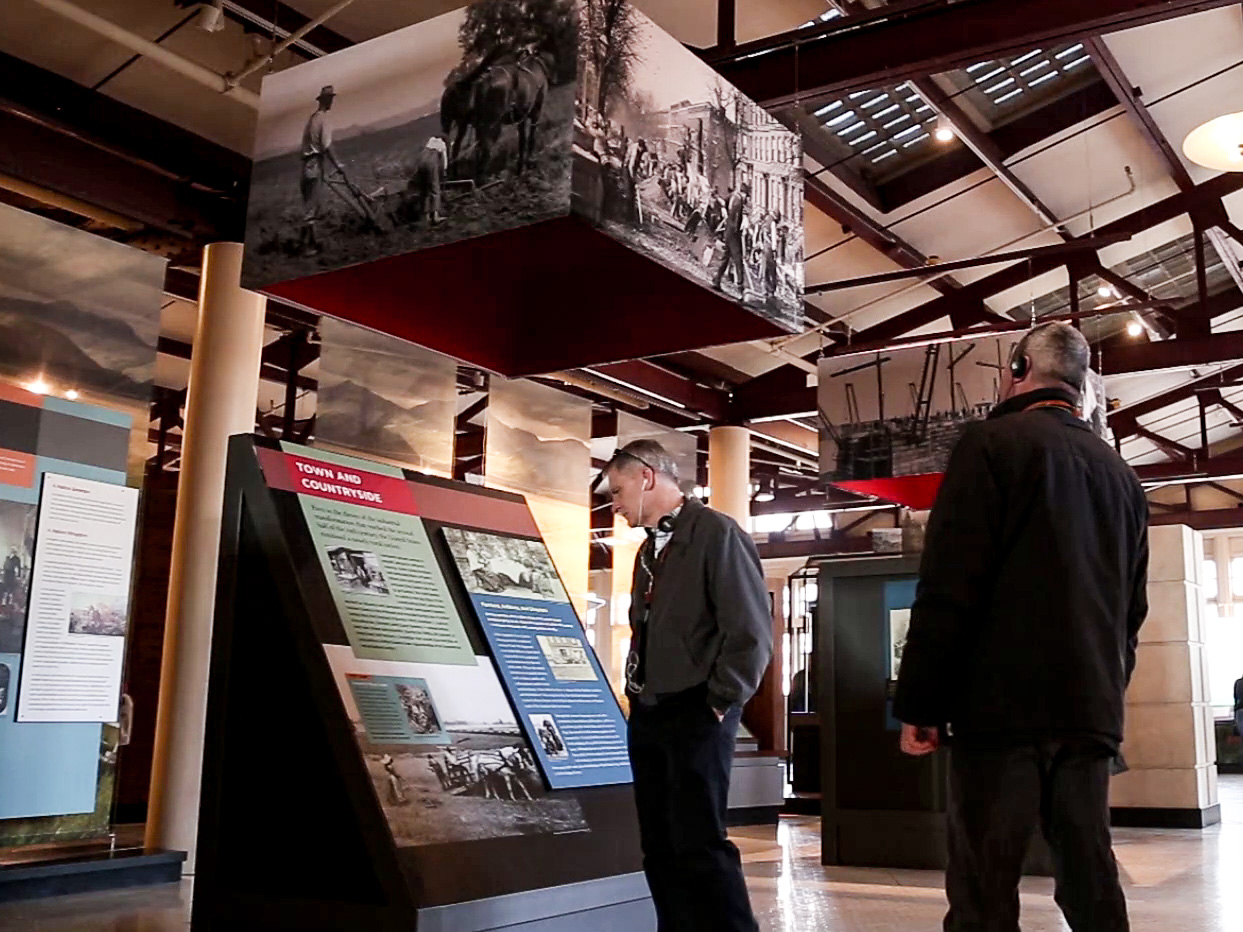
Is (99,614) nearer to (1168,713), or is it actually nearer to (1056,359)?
(1056,359)

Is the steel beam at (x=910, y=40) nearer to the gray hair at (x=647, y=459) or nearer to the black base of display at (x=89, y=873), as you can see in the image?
the gray hair at (x=647, y=459)

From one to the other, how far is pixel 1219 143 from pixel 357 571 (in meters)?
4.59

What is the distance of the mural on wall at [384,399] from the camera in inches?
329

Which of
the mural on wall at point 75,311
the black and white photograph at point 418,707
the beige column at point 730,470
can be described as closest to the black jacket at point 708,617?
the black and white photograph at point 418,707

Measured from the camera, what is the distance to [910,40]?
5547 mm

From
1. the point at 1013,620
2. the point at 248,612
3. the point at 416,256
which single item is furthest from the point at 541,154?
the point at 248,612

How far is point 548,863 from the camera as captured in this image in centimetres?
381

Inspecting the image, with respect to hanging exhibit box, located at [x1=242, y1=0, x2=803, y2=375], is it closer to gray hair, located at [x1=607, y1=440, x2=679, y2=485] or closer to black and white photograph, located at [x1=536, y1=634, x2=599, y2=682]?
gray hair, located at [x1=607, y1=440, x2=679, y2=485]

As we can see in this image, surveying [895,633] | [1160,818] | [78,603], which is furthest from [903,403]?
[78,603]

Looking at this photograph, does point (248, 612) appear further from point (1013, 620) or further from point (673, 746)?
point (1013, 620)

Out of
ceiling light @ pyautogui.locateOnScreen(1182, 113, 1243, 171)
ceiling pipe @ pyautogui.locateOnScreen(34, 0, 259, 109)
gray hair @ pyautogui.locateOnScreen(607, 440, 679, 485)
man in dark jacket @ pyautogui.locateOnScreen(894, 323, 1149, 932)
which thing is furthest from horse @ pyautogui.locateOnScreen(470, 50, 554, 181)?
ceiling light @ pyautogui.locateOnScreen(1182, 113, 1243, 171)

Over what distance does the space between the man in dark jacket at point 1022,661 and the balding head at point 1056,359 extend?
14cm

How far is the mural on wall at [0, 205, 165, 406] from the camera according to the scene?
6.26 metres

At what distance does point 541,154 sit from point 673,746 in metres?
1.60
